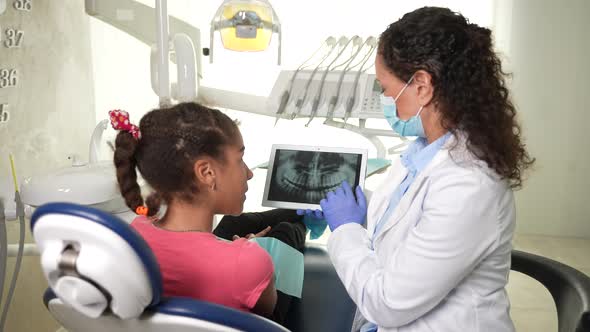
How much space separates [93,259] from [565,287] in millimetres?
972

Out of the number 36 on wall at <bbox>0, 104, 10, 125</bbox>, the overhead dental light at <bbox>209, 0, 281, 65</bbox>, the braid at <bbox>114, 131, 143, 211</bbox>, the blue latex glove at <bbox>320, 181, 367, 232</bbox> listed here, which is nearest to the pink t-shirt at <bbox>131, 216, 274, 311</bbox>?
the braid at <bbox>114, 131, 143, 211</bbox>

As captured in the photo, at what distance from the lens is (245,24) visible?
167 cm

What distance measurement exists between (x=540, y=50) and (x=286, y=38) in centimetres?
144

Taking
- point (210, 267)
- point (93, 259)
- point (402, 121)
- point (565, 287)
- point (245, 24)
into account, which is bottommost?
→ point (565, 287)

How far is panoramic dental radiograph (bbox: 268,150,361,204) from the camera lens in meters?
1.38

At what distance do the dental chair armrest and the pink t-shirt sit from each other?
179 mm

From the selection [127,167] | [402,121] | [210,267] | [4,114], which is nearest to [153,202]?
[127,167]

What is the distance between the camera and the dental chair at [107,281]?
0.62m

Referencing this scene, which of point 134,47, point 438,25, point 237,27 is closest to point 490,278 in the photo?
point 438,25

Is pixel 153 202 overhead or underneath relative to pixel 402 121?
underneath

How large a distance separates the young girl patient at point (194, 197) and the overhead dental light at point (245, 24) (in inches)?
26.8

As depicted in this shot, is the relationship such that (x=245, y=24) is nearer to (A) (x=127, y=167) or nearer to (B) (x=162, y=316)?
(A) (x=127, y=167)

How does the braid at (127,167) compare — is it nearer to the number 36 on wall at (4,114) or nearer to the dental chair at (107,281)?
the dental chair at (107,281)

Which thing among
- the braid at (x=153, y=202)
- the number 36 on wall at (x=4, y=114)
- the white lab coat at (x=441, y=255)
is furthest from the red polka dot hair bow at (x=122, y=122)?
the number 36 on wall at (x=4, y=114)
